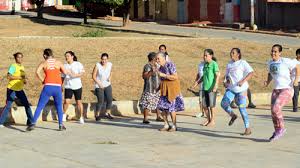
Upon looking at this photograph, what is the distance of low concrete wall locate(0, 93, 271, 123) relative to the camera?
46.2ft

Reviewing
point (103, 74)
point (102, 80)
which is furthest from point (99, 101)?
point (103, 74)

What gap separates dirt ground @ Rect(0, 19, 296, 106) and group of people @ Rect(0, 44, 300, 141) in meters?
3.61

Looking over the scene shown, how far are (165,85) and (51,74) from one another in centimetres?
213

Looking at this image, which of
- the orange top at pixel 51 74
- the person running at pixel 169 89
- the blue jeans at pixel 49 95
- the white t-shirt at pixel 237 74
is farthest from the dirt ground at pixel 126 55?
the white t-shirt at pixel 237 74

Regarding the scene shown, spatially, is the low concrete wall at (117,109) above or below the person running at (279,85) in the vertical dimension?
below

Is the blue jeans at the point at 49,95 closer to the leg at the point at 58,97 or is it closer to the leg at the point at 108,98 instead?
the leg at the point at 58,97

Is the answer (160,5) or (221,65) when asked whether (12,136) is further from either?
(160,5)

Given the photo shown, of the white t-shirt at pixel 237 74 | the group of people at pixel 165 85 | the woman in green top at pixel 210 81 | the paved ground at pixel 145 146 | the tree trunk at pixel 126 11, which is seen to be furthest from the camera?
the tree trunk at pixel 126 11

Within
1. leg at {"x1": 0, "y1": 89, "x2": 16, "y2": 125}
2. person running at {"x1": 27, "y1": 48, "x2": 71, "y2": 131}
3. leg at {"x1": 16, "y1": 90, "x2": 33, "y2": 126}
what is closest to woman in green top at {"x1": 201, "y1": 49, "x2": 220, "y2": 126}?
person running at {"x1": 27, "y1": 48, "x2": 71, "y2": 131}

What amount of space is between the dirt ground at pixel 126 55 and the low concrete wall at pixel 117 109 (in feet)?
6.50

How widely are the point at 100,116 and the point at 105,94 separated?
49 cm

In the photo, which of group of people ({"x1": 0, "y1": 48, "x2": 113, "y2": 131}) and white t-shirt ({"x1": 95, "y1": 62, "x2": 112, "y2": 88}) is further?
white t-shirt ({"x1": 95, "y1": 62, "x2": 112, "y2": 88})

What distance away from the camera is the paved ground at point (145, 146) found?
974 centimetres

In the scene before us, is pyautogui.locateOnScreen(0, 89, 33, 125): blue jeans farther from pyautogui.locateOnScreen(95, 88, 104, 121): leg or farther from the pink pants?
the pink pants
